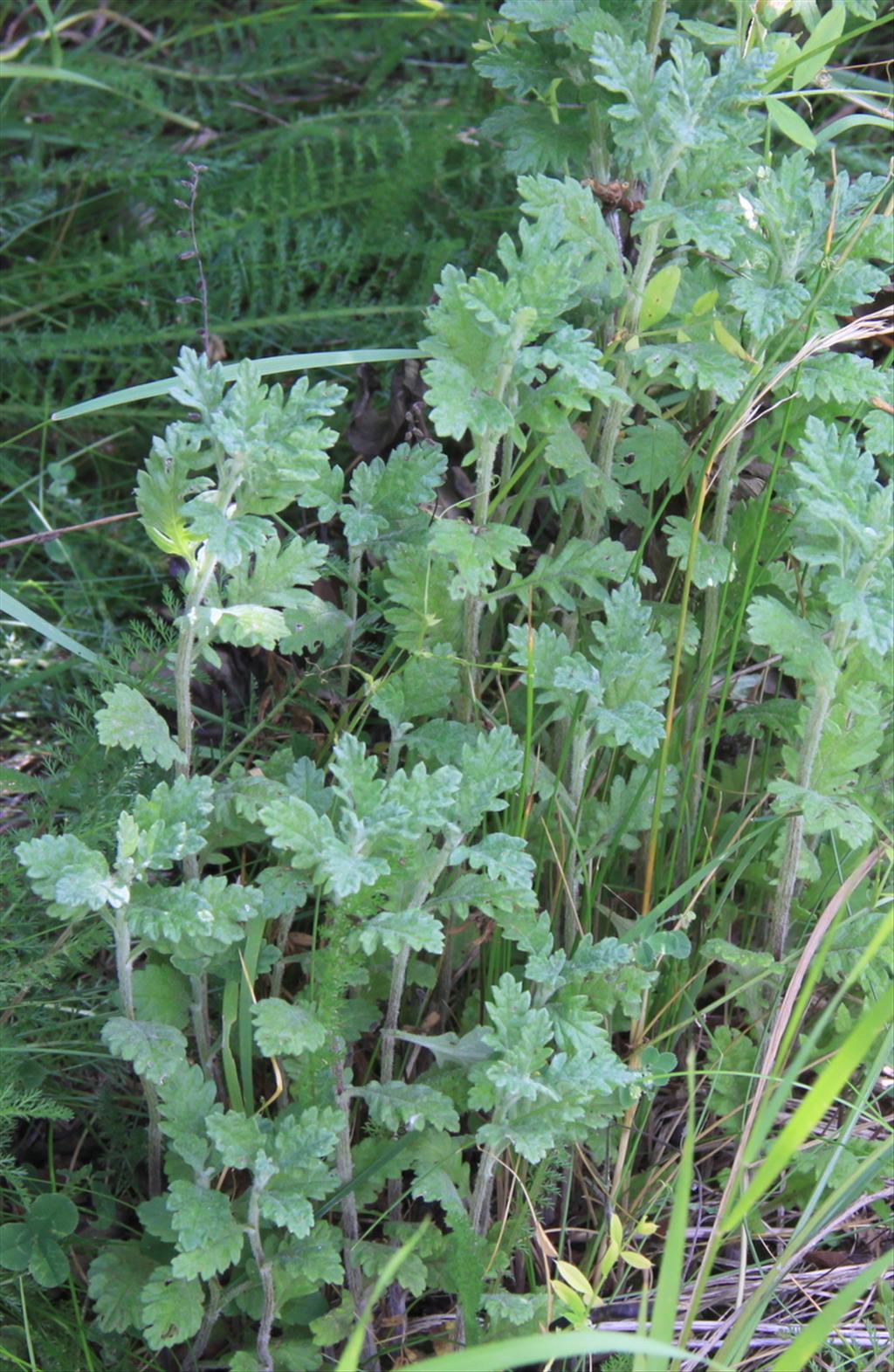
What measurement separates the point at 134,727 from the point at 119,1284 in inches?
29.5

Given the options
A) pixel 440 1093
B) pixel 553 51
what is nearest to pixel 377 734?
pixel 440 1093

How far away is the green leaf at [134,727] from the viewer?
5.65 feet

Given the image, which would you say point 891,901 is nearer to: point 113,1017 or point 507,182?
point 113,1017

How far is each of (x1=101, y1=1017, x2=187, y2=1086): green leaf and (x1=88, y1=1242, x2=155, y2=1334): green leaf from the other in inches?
11.5

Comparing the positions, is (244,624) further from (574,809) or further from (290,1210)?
(290,1210)

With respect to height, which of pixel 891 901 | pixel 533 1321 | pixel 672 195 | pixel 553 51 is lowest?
pixel 533 1321

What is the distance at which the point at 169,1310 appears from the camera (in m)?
Result: 1.65

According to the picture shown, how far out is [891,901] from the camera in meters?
1.96

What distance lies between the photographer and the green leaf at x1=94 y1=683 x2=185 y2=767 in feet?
5.65

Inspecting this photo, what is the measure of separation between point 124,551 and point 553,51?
1319mm

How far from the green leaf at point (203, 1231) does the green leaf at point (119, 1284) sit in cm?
15

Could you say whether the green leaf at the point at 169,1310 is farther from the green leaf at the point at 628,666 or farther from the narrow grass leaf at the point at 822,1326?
the green leaf at the point at 628,666

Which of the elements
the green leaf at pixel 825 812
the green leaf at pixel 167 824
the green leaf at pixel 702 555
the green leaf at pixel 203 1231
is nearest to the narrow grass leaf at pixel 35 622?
the green leaf at pixel 167 824

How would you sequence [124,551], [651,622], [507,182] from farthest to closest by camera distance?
[507,182] → [124,551] → [651,622]
